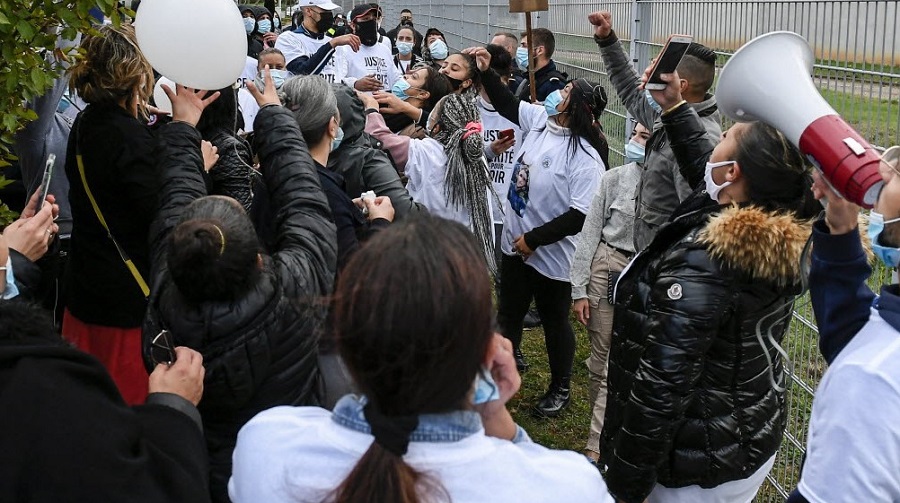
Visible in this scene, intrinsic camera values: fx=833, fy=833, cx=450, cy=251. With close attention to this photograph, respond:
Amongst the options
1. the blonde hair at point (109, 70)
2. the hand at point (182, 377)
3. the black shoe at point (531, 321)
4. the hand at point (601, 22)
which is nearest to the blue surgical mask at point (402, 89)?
the black shoe at point (531, 321)

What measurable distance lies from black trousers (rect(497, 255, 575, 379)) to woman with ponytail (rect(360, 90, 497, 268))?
0.42 meters

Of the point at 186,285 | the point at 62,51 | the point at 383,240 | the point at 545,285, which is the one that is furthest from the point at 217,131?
the point at 383,240

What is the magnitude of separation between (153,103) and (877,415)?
3.93 m

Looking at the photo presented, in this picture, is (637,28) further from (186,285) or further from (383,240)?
(383,240)

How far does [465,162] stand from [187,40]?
1.95 m

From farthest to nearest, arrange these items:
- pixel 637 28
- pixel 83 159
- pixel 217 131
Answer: pixel 637 28
pixel 217 131
pixel 83 159

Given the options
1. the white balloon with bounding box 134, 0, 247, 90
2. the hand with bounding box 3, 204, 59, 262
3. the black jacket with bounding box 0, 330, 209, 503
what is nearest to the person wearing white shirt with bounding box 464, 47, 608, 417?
the white balloon with bounding box 134, 0, 247, 90

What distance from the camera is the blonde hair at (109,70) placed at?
3.34m

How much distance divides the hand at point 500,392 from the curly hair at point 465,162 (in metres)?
3.29

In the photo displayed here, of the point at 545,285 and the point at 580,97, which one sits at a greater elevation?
the point at 580,97

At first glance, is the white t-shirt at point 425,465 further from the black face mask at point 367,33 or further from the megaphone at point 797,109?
the black face mask at point 367,33

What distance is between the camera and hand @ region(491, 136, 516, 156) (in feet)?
17.9

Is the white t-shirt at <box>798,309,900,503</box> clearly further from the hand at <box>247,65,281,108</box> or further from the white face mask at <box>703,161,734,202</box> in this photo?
the hand at <box>247,65,281,108</box>

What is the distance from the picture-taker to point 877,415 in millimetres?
1540
